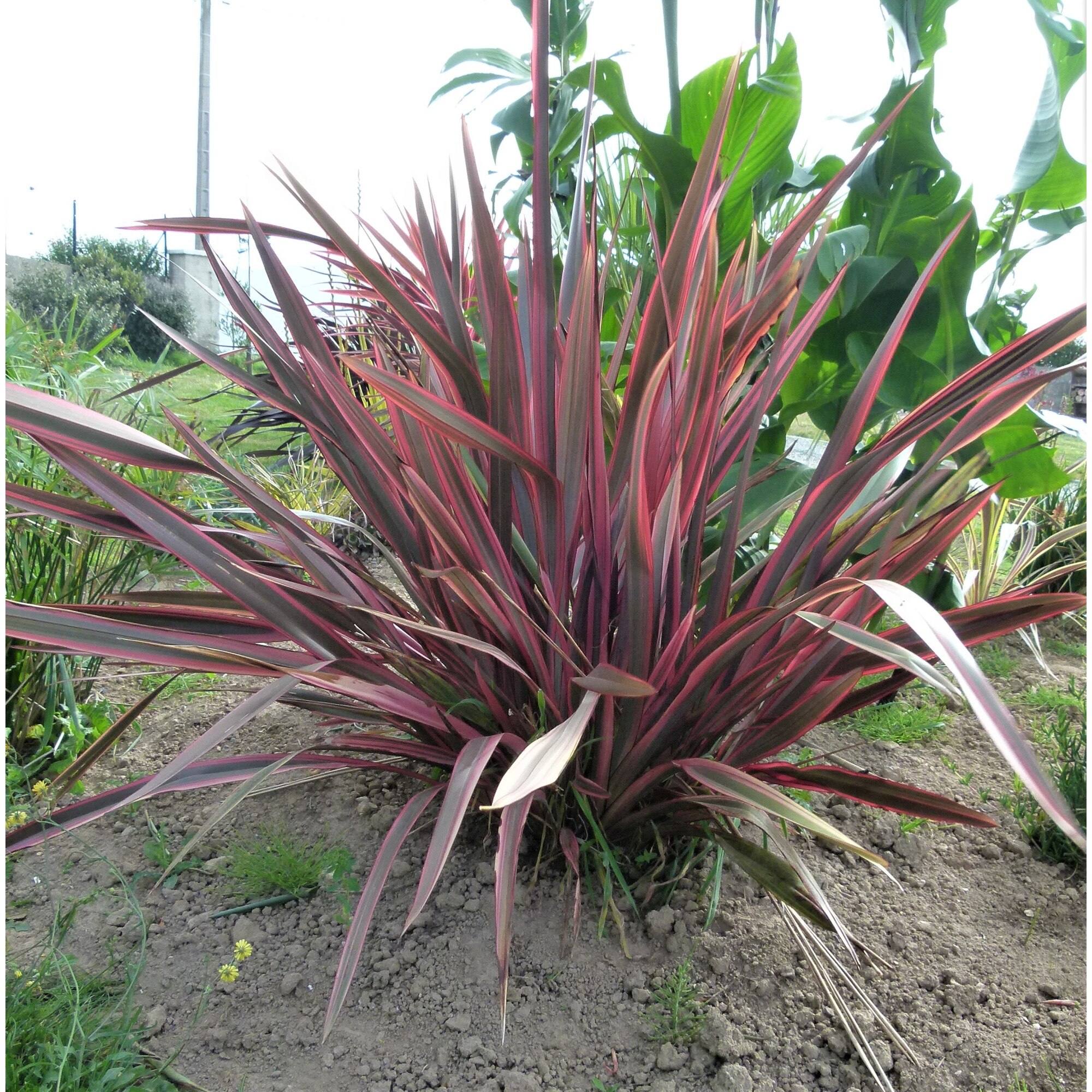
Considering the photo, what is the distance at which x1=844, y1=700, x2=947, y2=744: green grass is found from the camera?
128 cm

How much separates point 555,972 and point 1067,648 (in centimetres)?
157

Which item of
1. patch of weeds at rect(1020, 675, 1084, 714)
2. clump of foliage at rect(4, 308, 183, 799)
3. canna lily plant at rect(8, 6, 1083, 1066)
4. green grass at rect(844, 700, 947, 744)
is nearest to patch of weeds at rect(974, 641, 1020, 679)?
patch of weeds at rect(1020, 675, 1084, 714)

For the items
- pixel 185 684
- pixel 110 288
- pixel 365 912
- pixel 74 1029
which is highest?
pixel 110 288

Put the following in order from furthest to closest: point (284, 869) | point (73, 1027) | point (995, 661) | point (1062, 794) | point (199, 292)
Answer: point (199, 292) < point (995, 661) < point (1062, 794) < point (284, 869) < point (73, 1027)

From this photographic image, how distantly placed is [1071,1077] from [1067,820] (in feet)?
1.73

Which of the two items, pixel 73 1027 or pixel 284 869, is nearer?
pixel 73 1027

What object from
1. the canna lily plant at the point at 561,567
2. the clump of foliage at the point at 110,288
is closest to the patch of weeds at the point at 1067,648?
the canna lily plant at the point at 561,567

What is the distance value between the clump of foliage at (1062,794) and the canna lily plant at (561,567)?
1.50ft

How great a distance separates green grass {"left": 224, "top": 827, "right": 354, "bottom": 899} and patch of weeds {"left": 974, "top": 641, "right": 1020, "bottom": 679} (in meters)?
1.31

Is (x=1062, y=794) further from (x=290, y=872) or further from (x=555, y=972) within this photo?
(x=290, y=872)

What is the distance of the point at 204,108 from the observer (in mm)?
5520

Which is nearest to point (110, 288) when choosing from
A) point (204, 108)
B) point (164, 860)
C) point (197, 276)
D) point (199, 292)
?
point (199, 292)

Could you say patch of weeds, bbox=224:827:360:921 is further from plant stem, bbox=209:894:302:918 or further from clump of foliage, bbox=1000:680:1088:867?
clump of foliage, bbox=1000:680:1088:867

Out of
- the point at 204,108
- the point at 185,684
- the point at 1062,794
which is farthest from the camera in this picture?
the point at 204,108
